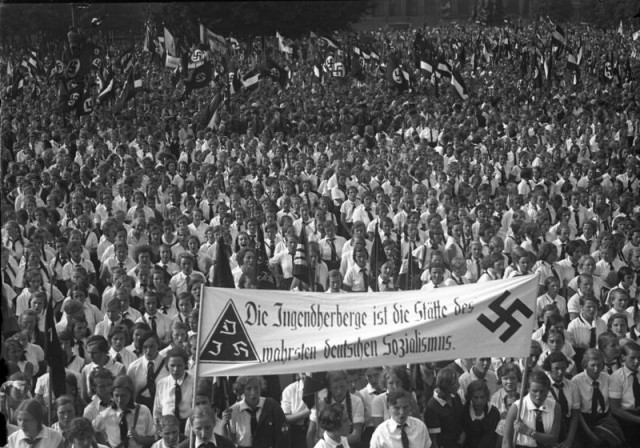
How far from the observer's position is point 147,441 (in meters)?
8.73

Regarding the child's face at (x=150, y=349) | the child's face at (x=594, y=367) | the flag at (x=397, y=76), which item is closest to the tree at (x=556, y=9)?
the flag at (x=397, y=76)

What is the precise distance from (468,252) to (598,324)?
3124 mm

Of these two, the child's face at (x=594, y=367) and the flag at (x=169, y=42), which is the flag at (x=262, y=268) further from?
the flag at (x=169, y=42)

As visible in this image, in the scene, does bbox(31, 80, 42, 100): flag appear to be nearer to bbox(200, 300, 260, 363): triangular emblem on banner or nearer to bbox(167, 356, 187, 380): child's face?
bbox(167, 356, 187, 380): child's face

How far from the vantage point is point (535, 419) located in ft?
28.7

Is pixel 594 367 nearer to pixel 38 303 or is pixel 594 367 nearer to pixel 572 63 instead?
pixel 38 303

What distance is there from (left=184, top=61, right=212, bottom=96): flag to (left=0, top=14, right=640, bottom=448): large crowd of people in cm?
67

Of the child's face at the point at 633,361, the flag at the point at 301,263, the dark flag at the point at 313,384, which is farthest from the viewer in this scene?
the flag at the point at 301,263

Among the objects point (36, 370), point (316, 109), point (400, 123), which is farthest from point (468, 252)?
point (316, 109)

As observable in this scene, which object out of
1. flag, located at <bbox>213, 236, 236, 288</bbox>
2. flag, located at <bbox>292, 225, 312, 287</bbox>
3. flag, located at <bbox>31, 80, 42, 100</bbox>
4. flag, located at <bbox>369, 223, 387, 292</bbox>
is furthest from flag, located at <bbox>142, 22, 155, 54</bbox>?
flag, located at <bbox>213, 236, 236, 288</bbox>

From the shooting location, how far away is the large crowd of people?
8.73 meters

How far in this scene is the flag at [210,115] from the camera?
2323 centimetres

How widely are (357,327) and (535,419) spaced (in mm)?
1596

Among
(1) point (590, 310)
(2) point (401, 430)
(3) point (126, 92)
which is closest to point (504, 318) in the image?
(2) point (401, 430)
